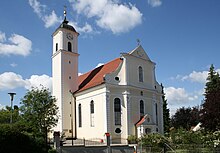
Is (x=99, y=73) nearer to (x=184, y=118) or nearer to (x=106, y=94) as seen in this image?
(x=106, y=94)

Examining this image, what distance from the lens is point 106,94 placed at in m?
32.9

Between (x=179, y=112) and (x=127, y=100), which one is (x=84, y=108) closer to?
(x=127, y=100)

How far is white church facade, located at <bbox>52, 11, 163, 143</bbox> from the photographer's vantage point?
110ft

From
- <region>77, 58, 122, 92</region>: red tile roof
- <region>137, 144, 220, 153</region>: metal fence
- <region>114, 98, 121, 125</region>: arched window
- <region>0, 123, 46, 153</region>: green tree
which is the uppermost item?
<region>77, 58, 122, 92</region>: red tile roof

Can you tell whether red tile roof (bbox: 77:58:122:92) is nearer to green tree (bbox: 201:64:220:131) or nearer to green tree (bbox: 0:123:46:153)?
green tree (bbox: 201:64:220:131)

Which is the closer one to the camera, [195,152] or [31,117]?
[195,152]

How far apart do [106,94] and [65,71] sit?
9553 mm

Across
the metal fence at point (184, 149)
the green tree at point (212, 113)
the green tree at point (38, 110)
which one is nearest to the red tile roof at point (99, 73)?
the green tree at point (38, 110)

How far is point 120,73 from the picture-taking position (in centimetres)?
3519

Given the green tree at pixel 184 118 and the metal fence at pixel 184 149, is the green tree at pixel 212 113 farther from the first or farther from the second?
the green tree at pixel 184 118

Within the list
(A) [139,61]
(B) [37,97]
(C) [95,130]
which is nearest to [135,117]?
(C) [95,130]

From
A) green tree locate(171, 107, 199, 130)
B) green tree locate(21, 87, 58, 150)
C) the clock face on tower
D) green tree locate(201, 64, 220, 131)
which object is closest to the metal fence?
green tree locate(201, 64, 220, 131)

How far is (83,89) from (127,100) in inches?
254

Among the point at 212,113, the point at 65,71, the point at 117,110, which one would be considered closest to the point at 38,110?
the point at 117,110
